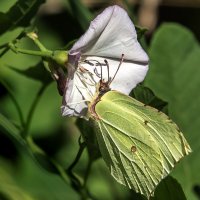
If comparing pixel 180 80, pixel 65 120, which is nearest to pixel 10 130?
pixel 180 80

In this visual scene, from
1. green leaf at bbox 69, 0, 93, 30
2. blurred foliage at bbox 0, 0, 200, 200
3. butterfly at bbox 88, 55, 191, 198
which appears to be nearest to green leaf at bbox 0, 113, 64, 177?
blurred foliage at bbox 0, 0, 200, 200

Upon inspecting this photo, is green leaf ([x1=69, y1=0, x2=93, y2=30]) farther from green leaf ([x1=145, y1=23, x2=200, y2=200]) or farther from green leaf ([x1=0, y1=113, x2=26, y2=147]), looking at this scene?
green leaf ([x1=0, y1=113, x2=26, y2=147])

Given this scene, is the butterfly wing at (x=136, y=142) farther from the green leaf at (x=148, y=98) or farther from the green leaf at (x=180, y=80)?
the green leaf at (x=180, y=80)

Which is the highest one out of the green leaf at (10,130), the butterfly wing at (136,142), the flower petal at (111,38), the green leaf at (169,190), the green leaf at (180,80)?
the flower petal at (111,38)

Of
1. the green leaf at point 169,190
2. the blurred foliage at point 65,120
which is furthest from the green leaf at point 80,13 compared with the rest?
the green leaf at point 169,190

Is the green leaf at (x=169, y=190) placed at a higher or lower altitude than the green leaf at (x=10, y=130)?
lower

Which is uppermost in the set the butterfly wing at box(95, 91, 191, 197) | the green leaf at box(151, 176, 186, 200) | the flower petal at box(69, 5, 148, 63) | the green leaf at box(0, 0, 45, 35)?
the green leaf at box(0, 0, 45, 35)

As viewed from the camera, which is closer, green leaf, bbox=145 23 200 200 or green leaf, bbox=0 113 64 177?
green leaf, bbox=0 113 64 177
